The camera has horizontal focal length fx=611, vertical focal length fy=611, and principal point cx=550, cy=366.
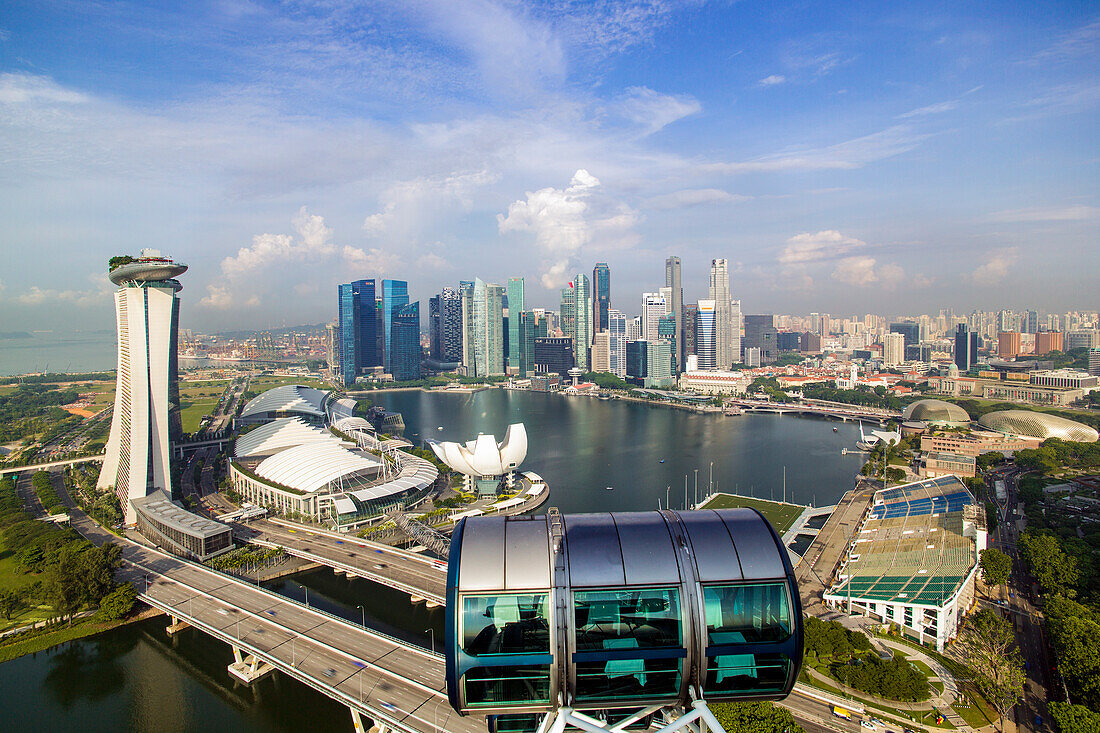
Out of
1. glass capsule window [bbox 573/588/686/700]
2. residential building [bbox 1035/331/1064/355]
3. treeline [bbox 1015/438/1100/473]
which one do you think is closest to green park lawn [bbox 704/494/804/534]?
treeline [bbox 1015/438/1100/473]

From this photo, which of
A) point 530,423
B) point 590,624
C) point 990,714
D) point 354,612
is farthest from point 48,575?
point 530,423

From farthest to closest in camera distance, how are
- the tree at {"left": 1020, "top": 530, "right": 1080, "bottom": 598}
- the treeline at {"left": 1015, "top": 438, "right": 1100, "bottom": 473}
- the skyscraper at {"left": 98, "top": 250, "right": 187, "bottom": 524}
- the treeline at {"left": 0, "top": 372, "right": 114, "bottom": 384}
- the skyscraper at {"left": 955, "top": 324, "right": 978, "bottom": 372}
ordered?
the skyscraper at {"left": 955, "top": 324, "right": 978, "bottom": 372}, the treeline at {"left": 0, "top": 372, "right": 114, "bottom": 384}, the treeline at {"left": 1015, "top": 438, "right": 1100, "bottom": 473}, the skyscraper at {"left": 98, "top": 250, "right": 187, "bottom": 524}, the tree at {"left": 1020, "top": 530, "right": 1080, "bottom": 598}

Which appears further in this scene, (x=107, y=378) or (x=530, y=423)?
(x=107, y=378)

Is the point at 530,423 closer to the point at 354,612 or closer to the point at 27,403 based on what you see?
the point at 354,612

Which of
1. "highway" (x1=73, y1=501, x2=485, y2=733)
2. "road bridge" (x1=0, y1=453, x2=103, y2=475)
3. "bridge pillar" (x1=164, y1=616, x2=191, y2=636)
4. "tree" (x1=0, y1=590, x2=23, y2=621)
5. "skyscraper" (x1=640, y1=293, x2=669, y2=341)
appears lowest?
"bridge pillar" (x1=164, y1=616, x2=191, y2=636)

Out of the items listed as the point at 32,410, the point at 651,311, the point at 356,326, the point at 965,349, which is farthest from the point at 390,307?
the point at 965,349

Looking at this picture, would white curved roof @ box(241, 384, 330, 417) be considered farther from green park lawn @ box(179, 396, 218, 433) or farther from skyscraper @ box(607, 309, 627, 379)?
skyscraper @ box(607, 309, 627, 379)
